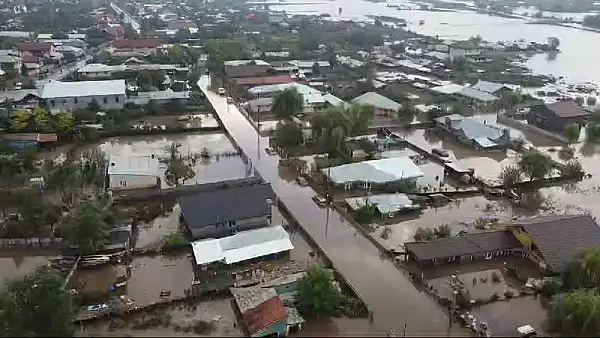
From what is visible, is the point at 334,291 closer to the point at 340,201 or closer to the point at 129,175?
the point at 340,201

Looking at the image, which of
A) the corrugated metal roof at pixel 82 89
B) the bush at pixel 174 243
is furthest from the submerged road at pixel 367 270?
the corrugated metal roof at pixel 82 89

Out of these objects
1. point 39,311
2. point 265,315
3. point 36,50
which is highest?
point 36,50

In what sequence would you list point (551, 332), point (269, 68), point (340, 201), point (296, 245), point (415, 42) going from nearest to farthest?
1. point (551, 332)
2. point (296, 245)
3. point (340, 201)
4. point (269, 68)
5. point (415, 42)

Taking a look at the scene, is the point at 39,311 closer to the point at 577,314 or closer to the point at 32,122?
the point at 577,314

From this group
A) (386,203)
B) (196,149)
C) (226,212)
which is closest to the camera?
(226,212)

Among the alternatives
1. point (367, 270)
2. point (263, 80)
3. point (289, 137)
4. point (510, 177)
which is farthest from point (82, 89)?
point (510, 177)

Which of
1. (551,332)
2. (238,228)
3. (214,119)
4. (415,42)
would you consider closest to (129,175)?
(238,228)

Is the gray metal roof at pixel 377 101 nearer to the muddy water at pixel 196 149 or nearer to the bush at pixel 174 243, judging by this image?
the muddy water at pixel 196 149

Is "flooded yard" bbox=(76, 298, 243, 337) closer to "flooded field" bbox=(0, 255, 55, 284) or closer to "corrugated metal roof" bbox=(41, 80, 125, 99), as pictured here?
"flooded field" bbox=(0, 255, 55, 284)
